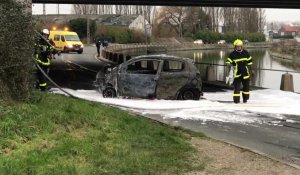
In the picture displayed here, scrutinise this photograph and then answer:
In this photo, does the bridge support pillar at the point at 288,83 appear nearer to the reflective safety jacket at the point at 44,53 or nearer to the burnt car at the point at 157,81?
the burnt car at the point at 157,81

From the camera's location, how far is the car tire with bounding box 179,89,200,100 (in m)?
13.4

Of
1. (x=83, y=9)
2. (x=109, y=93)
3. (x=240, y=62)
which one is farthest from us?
(x=83, y=9)

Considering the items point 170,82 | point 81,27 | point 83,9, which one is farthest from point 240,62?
point 83,9

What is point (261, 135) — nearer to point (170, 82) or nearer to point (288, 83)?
point (170, 82)

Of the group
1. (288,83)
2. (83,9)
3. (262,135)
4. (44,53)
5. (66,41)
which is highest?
(83,9)

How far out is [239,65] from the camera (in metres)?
13.1

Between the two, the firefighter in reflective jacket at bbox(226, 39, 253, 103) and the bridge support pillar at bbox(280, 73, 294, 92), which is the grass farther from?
the bridge support pillar at bbox(280, 73, 294, 92)

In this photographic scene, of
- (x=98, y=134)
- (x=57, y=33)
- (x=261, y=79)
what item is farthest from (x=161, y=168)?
(x=57, y=33)

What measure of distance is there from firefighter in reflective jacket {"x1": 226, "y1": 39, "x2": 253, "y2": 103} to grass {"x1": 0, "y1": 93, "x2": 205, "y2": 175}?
4.86m

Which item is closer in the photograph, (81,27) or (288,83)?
(288,83)

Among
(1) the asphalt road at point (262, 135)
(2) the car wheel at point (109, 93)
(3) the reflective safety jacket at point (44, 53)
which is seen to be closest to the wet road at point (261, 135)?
(1) the asphalt road at point (262, 135)

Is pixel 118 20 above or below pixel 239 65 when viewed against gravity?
above

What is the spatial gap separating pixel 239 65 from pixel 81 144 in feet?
25.1

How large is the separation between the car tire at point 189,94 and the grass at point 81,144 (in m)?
4.73
